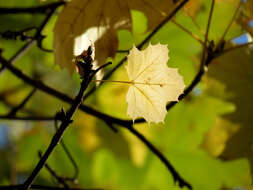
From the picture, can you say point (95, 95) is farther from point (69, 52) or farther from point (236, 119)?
point (69, 52)

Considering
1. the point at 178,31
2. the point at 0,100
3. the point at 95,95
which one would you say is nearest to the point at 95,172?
the point at 95,95

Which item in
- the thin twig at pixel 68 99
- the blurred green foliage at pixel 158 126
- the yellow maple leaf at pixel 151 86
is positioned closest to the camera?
the yellow maple leaf at pixel 151 86

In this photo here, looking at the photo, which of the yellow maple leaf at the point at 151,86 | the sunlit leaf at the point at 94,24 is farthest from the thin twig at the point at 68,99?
the yellow maple leaf at the point at 151,86

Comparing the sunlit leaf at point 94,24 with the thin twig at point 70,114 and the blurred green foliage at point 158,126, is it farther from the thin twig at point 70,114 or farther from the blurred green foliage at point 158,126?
the thin twig at point 70,114

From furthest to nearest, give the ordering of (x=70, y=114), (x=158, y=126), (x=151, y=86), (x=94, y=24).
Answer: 1. (x=158, y=126)
2. (x=94, y=24)
3. (x=151, y=86)
4. (x=70, y=114)

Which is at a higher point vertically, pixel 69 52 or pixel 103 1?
pixel 103 1

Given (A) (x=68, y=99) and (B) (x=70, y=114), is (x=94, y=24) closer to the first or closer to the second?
(A) (x=68, y=99)

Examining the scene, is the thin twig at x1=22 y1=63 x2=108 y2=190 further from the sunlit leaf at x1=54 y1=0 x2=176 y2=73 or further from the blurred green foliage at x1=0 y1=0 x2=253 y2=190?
the blurred green foliage at x1=0 y1=0 x2=253 y2=190

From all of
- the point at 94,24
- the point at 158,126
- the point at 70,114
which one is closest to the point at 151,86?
the point at 70,114
